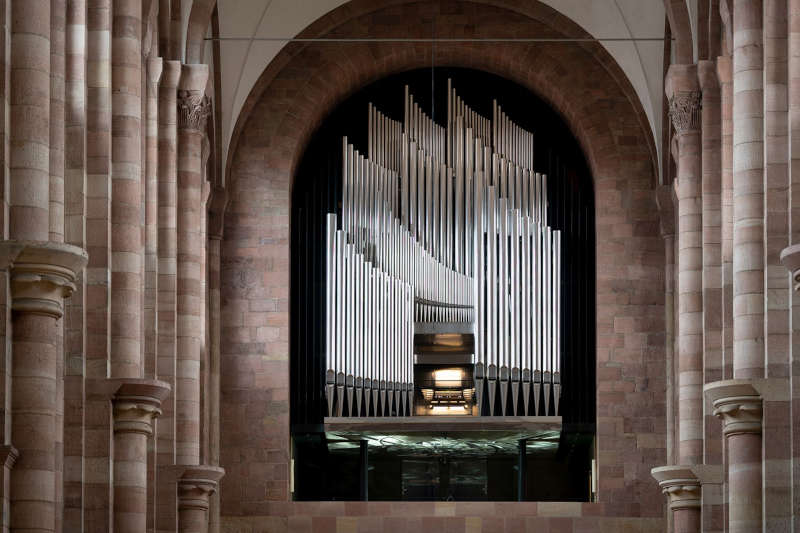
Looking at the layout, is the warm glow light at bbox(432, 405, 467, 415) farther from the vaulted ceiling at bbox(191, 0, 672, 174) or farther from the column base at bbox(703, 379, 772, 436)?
the column base at bbox(703, 379, 772, 436)

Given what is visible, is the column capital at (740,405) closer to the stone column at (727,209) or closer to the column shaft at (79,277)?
the stone column at (727,209)

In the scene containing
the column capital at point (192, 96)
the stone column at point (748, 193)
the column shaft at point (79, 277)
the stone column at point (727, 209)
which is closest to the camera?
the column shaft at point (79, 277)

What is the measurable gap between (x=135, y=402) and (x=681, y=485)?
10471 mm

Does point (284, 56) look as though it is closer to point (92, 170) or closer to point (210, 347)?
point (210, 347)

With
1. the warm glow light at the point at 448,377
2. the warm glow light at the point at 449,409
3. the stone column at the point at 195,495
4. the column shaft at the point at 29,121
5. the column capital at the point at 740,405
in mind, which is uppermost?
the column shaft at the point at 29,121

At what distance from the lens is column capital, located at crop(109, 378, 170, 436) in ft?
92.4

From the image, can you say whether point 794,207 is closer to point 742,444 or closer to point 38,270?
point 742,444

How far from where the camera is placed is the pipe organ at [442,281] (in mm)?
42031

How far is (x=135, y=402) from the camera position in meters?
28.3

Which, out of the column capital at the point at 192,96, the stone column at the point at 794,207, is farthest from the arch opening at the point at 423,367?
the stone column at the point at 794,207

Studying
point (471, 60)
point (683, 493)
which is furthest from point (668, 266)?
point (683, 493)

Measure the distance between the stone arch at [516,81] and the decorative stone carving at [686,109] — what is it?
6494mm

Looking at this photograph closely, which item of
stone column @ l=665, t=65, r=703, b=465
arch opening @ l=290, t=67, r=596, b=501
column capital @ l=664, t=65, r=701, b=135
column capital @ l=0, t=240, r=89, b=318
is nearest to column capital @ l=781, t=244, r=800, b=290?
column capital @ l=0, t=240, r=89, b=318

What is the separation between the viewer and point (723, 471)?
106ft
